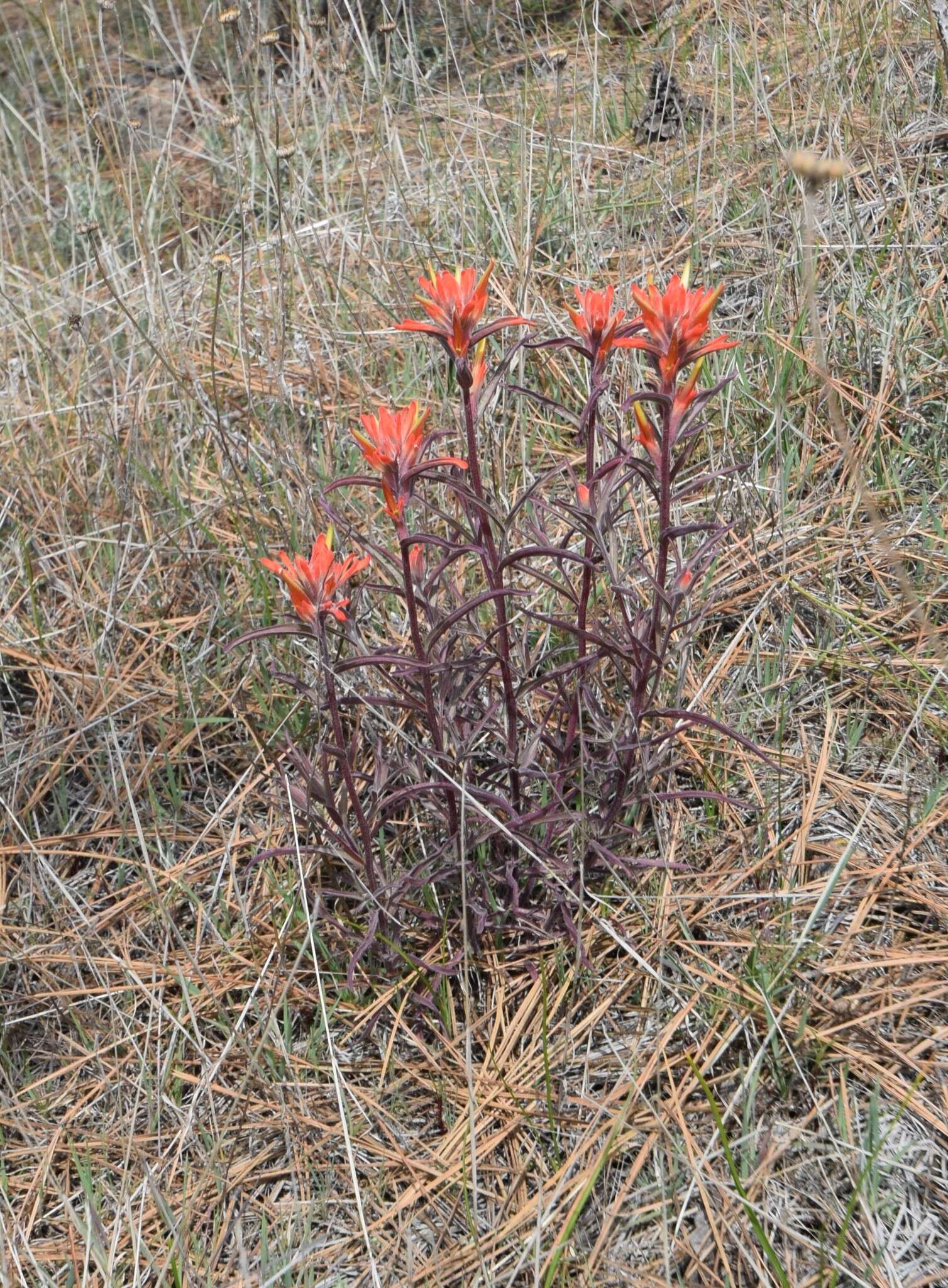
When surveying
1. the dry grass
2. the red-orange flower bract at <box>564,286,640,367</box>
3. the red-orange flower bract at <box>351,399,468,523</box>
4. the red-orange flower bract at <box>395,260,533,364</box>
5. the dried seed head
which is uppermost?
the dried seed head

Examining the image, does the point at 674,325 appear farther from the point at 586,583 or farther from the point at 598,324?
the point at 586,583

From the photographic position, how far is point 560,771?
1814 mm

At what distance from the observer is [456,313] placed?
4.89 feet

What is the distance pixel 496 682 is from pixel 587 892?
0.41 metres

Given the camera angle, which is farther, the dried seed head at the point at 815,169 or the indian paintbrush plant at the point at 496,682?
the indian paintbrush plant at the point at 496,682

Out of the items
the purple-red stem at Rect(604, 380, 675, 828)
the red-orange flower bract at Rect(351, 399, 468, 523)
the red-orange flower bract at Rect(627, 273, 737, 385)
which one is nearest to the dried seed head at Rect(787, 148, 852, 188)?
the red-orange flower bract at Rect(627, 273, 737, 385)

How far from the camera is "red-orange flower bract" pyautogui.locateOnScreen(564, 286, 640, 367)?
62.0 inches

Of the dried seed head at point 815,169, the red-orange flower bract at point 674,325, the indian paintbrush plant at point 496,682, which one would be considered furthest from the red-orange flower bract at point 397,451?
the dried seed head at point 815,169

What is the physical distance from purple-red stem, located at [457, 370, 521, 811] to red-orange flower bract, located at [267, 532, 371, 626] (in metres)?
0.18

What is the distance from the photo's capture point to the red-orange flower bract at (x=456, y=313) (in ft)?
4.84

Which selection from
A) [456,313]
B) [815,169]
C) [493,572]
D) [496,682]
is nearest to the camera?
[815,169]

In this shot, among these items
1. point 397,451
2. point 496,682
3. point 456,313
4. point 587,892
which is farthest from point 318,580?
point 587,892

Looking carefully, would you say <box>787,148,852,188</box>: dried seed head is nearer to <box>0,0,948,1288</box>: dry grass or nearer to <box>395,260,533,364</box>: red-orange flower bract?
<box>395,260,533,364</box>: red-orange flower bract

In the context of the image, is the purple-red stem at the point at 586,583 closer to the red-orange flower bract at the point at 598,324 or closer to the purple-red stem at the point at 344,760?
the red-orange flower bract at the point at 598,324
